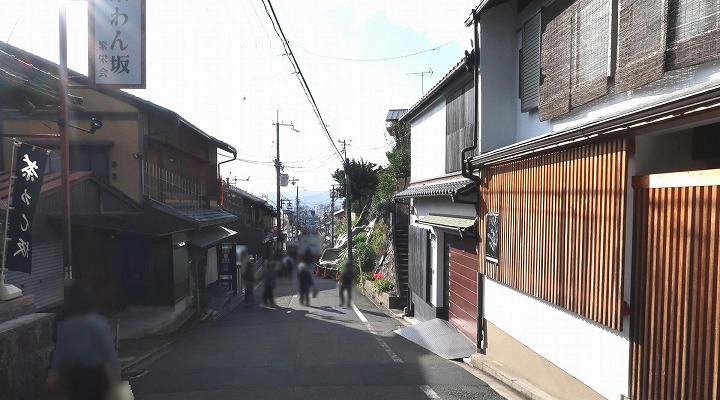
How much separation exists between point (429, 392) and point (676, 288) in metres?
4.09

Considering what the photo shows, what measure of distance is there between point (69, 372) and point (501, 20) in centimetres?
985

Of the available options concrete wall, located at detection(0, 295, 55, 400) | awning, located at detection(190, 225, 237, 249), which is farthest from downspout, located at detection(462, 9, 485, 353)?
awning, located at detection(190, 225, 237, 249)

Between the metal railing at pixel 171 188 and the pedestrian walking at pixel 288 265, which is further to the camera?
the metal railing at pixel 171 188

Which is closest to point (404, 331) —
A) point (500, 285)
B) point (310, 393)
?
point (500, 285)

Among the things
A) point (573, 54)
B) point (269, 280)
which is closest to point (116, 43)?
point (269, 280)

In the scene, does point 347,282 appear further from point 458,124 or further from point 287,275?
point 458,124

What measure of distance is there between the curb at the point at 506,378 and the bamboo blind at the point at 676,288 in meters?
2.29

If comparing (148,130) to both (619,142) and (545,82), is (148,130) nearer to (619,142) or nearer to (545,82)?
(545,82)

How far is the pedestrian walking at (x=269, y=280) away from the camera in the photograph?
419cm

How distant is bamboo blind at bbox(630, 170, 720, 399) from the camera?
4.55 metres

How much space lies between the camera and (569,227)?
23.0ft

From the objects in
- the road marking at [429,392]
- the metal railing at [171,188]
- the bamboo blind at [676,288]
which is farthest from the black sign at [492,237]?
the metal railing at [171,188]

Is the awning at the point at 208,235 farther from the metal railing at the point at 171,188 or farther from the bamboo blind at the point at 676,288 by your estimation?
the bamboo blind at the point at 676,288

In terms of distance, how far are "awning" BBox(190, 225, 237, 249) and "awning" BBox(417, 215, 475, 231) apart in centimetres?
668
